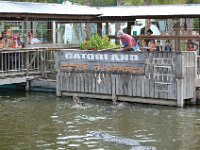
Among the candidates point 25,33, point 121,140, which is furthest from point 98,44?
point 121,140

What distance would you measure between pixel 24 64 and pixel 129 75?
244 inches

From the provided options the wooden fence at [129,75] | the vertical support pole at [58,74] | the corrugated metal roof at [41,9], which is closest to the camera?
the wooden fence at [129,75]

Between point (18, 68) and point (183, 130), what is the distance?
1054 cm

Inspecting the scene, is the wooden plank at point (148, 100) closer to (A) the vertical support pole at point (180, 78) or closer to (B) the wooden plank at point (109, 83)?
(A) the vertical support pole at point (180, 78)

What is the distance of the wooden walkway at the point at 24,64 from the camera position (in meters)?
23.2

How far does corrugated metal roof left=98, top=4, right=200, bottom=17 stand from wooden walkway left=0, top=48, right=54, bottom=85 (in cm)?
549

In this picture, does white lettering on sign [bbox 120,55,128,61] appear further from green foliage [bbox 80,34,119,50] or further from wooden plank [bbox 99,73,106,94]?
green foliage [bbox 80,34,119,50]

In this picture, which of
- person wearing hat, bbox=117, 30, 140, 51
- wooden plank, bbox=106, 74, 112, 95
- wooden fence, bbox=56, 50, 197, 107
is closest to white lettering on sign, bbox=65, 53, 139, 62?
wooden fence, bbox=56, 50, 197, 107

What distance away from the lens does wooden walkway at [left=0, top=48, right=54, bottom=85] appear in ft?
76.2

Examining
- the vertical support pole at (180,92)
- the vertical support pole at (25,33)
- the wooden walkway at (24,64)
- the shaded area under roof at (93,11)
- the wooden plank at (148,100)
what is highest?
the shaded area under roof at (93,11)

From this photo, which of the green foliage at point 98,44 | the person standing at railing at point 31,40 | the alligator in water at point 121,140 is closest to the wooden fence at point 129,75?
the green foliage at point 98,44

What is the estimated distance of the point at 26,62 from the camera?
24312 millimetres

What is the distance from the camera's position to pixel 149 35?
27.2 meters

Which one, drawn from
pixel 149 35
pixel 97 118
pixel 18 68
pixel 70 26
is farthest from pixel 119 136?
pixel 70 26
